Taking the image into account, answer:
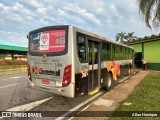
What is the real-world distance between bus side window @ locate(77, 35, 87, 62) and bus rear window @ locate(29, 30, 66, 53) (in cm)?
63

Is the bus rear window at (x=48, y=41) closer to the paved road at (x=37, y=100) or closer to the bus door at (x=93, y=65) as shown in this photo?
the bus door at (x=93, y=65)

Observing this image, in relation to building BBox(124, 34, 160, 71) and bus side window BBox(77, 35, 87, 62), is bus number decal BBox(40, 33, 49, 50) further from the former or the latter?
building BBox(124, 34, 160, 71)

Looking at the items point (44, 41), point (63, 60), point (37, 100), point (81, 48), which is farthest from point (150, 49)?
point (63, 60)

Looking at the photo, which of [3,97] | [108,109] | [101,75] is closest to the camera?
[108,109]

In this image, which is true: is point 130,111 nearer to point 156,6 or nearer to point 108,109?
point 108,109

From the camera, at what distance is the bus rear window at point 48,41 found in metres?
6.64

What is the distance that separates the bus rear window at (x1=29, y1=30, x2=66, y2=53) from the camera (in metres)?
6.64

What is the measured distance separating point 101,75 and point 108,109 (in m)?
2.75

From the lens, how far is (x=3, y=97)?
27.8 ft

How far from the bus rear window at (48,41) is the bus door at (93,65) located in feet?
5.26

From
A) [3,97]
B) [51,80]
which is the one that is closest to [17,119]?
[51,80]

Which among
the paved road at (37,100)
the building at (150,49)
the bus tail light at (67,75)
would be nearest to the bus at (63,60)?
the bus tail light at (67,75)

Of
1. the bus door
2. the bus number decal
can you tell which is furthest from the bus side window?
the bus number decal

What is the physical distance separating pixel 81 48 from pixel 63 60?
95cm
